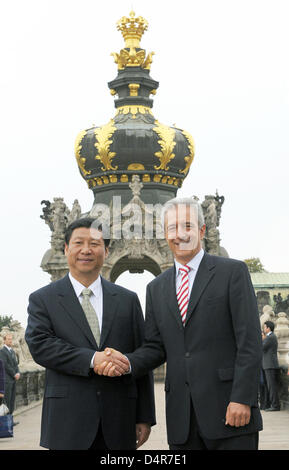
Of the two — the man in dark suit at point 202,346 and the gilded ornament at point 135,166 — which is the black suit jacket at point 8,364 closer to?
the man in dark suit at point 202,346

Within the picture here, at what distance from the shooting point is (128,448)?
234 inches

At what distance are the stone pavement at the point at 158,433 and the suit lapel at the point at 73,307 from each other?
5.17 m

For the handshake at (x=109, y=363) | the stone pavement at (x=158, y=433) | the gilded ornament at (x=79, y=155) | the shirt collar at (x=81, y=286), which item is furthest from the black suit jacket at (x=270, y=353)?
the gilded ornament at (x=79, y=155)

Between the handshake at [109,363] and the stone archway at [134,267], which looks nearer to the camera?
the handshake at [109,363]

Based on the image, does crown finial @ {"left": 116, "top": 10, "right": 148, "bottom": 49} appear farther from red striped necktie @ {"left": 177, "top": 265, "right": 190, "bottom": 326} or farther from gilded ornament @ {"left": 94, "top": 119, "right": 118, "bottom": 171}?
red striped necktie @ {"left": 177, "top": 265, "right": 190, "bottom": 326}

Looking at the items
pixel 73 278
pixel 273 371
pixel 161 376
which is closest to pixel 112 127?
pixel 161 376

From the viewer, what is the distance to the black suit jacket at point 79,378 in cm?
586

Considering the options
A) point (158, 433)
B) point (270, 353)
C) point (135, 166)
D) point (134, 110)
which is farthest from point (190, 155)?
point (158, 433)

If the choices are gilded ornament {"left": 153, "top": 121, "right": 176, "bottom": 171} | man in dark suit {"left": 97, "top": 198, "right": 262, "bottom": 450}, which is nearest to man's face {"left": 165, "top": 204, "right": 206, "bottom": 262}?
man in dark suit {"left": 97, "top": 198, "right": 262, "bottom": 450}

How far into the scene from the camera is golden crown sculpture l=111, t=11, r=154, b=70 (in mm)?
30172

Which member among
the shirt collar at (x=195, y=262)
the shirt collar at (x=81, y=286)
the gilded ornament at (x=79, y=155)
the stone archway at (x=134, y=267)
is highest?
the gilded ornament at (x=79, y=155)

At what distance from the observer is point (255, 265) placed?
63.9m

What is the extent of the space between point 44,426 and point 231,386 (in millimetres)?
1385
